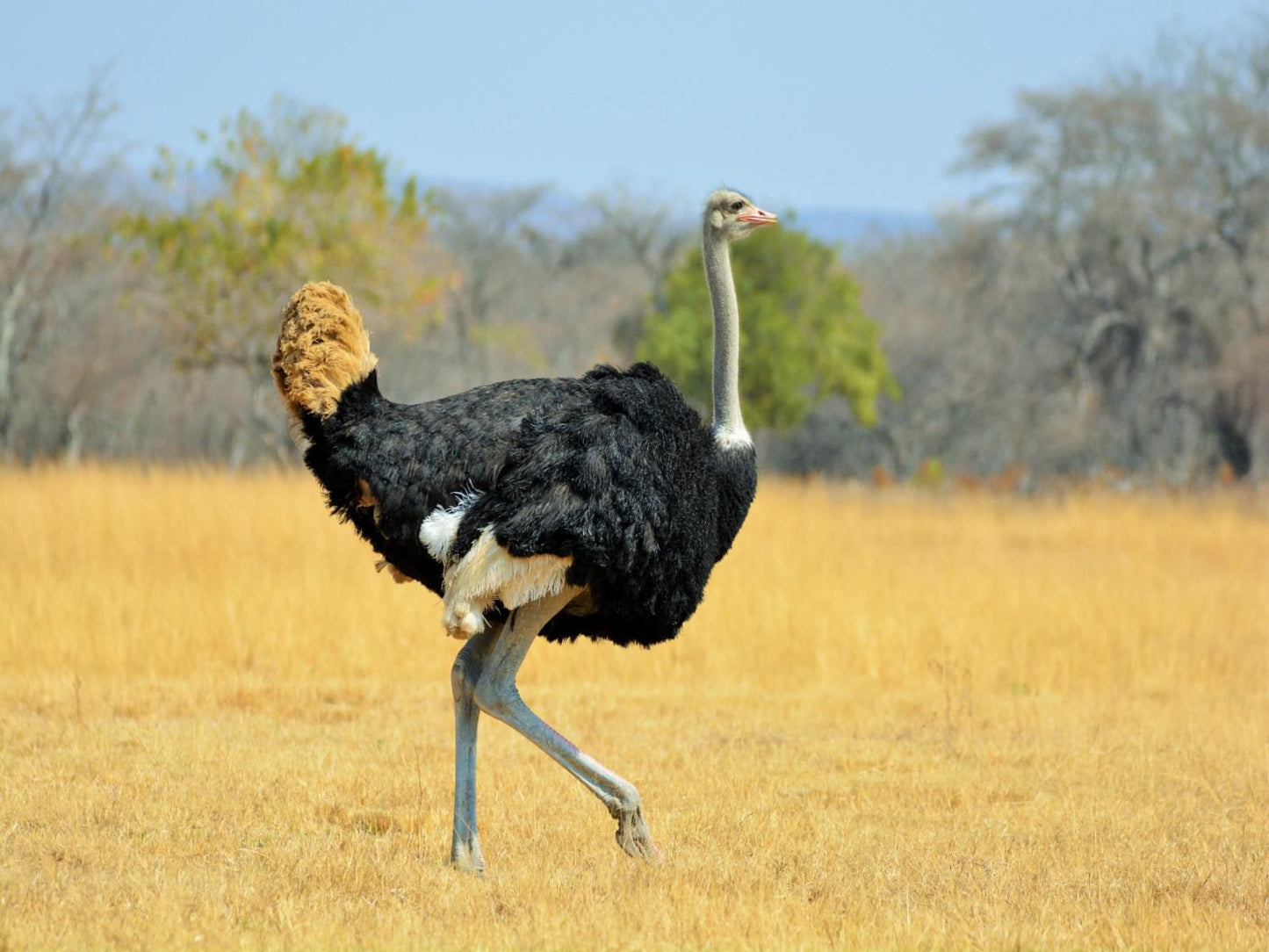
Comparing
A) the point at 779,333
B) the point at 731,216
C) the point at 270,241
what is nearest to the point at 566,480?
the point at 731,216

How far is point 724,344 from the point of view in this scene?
5668 millimetres

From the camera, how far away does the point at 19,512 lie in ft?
41.5

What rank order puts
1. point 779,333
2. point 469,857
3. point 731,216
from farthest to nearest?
1. point 779,333
2. point 731,216
3. point 469,857

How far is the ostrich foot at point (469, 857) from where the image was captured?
4992mm

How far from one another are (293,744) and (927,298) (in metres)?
34.8

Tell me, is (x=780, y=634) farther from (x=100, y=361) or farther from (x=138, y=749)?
(x=100, y=361)

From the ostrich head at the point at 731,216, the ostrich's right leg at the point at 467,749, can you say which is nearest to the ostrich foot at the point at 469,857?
the ostrich's right leg at the point at 467,749

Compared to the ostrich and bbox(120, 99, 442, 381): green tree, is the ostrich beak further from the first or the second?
A: bbox(120, 99, 442, 381): green tree

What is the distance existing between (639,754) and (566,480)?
2437 millimetres

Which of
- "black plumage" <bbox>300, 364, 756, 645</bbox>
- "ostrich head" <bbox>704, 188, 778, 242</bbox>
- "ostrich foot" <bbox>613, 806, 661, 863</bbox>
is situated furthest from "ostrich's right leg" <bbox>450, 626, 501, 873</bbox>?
"ostrich head" <bbox>704, 188, 778, 242</bbox>

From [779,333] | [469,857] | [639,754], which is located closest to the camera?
[469,857]

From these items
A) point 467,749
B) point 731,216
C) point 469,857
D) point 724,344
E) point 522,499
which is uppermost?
point 731,216

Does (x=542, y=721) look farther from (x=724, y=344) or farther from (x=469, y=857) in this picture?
(x=724, y=344)

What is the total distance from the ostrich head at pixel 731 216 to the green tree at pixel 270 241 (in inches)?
577
